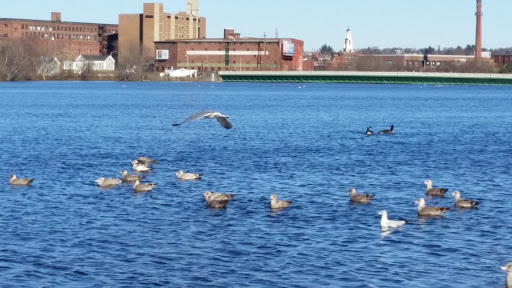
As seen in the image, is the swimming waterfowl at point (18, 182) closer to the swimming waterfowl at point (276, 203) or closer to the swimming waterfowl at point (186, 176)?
the swimming waterfowl at point (186, 176)

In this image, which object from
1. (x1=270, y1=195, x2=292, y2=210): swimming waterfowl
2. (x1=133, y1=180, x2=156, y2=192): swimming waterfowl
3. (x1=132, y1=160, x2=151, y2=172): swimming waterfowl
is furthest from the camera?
(x1=132, y1=160, x2=151, y2=172): swimming waterfowl

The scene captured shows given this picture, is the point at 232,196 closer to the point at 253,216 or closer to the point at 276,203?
the point at 276,203

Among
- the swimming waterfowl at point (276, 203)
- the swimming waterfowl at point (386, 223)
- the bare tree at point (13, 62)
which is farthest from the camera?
the bare tree at point (13, 62)

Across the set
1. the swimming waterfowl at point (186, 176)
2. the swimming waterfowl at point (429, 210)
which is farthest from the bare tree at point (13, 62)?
the swimming waterfowl at point (429, 210)

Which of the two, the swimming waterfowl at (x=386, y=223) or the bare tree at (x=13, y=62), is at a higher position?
the bare tree at (x=13, y=62)

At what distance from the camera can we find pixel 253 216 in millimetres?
27453

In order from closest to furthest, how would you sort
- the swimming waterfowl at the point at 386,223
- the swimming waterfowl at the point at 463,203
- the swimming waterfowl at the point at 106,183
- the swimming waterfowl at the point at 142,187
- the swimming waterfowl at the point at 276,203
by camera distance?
the swimming waterfowl at the point at 386,223 < the swimming waterfowl at the point at 276,203 < the swimming waterfowl at the point at 463,203 < the swimming waterfowl at the point at 142,187 < the swimming waterfowl at the point at 106,183

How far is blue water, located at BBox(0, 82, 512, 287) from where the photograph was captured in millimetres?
20844

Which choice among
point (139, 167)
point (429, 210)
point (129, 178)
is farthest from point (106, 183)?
point (429, 210)

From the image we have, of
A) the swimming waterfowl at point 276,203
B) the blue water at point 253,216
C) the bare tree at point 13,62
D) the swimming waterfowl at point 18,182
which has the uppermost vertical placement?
the bare tree at point 13,62

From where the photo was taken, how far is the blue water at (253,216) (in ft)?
68.4

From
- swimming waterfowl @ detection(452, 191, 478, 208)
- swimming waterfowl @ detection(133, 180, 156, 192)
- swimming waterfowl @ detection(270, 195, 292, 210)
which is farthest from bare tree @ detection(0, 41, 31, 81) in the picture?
swimming waterfowl @ detection(452, 191, 478, 208)

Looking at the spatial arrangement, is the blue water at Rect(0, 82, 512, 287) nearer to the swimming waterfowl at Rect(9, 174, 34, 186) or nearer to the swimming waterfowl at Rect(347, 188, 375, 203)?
the swimming waterfowl at Rect(347, 188, 375, 203)

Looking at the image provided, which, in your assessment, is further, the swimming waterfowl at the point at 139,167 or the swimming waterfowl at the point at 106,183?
the swimming waterfowl at the point at 139,167
